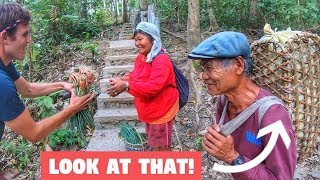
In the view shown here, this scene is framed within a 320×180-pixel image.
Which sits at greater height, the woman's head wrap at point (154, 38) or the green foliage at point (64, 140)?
the woman's head wrap at point (154, 38)

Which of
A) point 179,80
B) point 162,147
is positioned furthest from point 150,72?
point 162,147

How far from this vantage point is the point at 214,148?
1521mm

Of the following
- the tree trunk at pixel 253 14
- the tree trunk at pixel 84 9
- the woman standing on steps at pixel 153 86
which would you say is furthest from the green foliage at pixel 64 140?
the tree trunk at pixel 84 9

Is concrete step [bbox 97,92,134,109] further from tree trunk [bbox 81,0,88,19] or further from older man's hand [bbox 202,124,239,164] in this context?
tree trunk [bbox 81,0,88,19]

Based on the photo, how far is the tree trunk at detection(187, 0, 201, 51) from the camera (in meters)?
6.03

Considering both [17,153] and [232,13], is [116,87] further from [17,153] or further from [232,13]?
[232,13]

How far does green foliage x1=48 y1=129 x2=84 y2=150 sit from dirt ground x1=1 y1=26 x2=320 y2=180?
0.32 metres

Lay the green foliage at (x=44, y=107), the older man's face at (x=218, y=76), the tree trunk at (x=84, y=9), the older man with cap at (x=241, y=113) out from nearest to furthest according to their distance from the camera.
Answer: the older man with cap at (x=241, y=113) → the older man's face at (x=218, y=76) → the green foliage at (x=44, y=107) → the tree trunk at (x=84, y=9)

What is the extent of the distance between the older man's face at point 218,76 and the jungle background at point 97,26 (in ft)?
11.8

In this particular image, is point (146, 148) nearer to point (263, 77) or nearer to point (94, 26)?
point (263, 77)

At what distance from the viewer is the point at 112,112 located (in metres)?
5.50

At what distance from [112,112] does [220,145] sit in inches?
163

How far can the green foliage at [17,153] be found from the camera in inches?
183

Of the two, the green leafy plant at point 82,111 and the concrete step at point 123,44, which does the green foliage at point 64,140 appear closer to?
Answer: the green leafy plant at point 82,111
